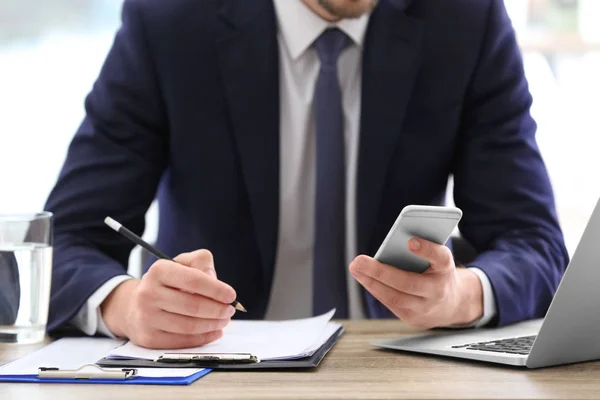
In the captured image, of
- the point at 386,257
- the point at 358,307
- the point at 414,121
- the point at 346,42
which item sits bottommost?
the point at 358,307

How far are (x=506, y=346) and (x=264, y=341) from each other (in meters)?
0.31

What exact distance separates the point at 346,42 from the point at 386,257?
30.0 inches

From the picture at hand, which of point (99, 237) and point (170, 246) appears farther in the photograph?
point (170, 246)

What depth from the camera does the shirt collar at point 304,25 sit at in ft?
5.54

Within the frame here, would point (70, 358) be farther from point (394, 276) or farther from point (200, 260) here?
point (394, 276)

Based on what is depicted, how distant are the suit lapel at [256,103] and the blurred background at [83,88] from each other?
51.0 inches

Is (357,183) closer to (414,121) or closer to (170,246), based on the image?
(414,121)

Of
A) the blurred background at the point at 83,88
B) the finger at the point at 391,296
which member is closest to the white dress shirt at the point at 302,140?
the finger at the point at 391,296

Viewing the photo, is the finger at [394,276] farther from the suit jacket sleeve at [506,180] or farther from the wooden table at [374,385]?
the suit jacket sleeve at [506,180]

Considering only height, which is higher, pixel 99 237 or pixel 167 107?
pixel 167 107

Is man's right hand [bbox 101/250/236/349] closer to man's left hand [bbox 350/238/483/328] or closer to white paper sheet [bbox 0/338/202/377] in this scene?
white paper sheet [bbox 0/338/202/377]

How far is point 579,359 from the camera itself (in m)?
1.01

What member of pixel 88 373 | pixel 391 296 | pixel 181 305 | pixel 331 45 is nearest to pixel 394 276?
pixel 391 296

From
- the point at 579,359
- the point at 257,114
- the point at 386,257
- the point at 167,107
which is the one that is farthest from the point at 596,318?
the point at 167,107
